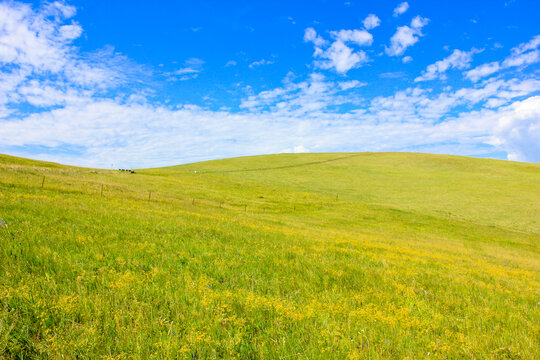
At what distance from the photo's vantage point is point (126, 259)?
5.20 m

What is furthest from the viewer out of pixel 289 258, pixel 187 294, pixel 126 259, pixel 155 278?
pixel 289 258

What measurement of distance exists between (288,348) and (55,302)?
3011mm

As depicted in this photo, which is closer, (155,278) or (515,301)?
(155,278)

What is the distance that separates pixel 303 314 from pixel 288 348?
793mm

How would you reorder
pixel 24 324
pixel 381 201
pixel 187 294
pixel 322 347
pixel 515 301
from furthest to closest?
pixel 381 201 → pixel 515 301 → pixel 187 294 → pixel 322 347 → pixel 24 324

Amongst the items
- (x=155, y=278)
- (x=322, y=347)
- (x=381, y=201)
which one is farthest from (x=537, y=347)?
(x=381, y=201)

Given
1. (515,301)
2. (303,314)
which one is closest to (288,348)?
(303,314)

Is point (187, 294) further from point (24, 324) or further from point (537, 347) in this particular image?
point (537, 347)

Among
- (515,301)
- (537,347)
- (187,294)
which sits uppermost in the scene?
(187,294)

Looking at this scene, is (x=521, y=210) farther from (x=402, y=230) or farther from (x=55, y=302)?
(x=55, y=302)

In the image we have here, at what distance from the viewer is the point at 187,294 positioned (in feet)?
13.0

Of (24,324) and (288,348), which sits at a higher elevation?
(24,324)

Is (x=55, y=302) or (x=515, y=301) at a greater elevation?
(x=55, y=302)

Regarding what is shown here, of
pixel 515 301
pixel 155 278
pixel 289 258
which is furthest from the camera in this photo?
pixel 289 258
